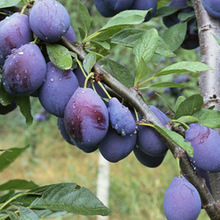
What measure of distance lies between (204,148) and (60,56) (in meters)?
0.26

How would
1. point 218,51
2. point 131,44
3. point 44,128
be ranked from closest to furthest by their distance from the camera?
point 131,44
point 218,51
point 44,128

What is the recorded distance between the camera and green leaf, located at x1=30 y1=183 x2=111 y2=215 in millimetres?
557

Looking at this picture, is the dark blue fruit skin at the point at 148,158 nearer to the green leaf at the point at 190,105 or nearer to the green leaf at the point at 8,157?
the green leaf at the point at 190,105

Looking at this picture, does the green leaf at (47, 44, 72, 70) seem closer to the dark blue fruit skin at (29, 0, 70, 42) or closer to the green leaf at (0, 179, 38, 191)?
the dark blue fruit skin at (29, 0, 70, 42)

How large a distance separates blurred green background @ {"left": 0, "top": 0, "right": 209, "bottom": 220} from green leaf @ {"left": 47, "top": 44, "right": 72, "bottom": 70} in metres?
1.83

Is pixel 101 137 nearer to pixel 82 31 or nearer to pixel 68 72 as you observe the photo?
pixel 68 72

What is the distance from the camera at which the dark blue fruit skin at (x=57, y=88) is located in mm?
571

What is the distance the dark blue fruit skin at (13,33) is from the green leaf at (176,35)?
41 cm

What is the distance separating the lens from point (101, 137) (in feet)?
1.85

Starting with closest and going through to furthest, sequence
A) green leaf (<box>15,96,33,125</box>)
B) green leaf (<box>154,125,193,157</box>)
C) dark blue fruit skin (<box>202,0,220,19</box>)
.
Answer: green leaf (<box>154,125,193,157</box>) → green leaf (<box>15,96,33,125</box>) → dark blue fruit skin (<box>202,0,220,19</box>)

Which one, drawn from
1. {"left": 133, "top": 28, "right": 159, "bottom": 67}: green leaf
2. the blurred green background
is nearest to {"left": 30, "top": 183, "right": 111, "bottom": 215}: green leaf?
{"left": 133, "top": 28, "right": 159, "bottom": 67}: green leaf

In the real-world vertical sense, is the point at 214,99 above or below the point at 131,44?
below

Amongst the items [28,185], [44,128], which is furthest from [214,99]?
[44,128]

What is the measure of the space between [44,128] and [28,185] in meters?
3.95
